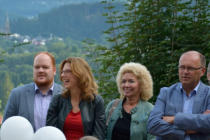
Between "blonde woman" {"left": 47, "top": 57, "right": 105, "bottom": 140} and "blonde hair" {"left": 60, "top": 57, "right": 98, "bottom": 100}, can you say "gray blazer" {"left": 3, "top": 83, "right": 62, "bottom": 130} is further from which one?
"blonde hair" {"left": 60, "top": 57, "right": 98, "bottom": 100}

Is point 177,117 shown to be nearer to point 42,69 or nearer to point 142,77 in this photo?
point 142,77

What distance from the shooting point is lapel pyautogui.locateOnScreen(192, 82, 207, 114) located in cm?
350

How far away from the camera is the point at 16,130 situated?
10.9 feet

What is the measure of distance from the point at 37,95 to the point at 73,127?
76 centimetres

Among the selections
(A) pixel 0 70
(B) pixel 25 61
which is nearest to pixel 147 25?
(A) pixel 0 70

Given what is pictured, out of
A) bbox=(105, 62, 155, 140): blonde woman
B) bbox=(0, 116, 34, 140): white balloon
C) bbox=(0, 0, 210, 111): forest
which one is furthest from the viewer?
bbox=(0, 0, 210, 111): forest

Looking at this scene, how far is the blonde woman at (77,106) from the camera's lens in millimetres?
3725

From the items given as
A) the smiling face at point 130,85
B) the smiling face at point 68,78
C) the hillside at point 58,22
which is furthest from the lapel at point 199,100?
the hillside at point 58,22

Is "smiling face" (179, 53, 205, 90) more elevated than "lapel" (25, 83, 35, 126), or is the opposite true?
"smiling face" (179, 53, 205, 90)

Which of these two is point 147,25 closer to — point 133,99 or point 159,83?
point 159,83

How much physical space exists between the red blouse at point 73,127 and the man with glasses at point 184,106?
25.8 inches

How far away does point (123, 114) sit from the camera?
3.79m

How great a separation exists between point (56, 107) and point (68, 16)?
157 metres

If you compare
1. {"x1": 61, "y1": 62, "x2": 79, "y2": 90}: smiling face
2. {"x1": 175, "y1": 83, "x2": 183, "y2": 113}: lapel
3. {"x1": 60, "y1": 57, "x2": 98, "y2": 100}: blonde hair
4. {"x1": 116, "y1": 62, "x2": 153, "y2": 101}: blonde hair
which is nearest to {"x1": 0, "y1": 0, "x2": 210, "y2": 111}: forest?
{"x1": 116, "y1": 62, "x2": 153, "y2": 101}: blonde hair
